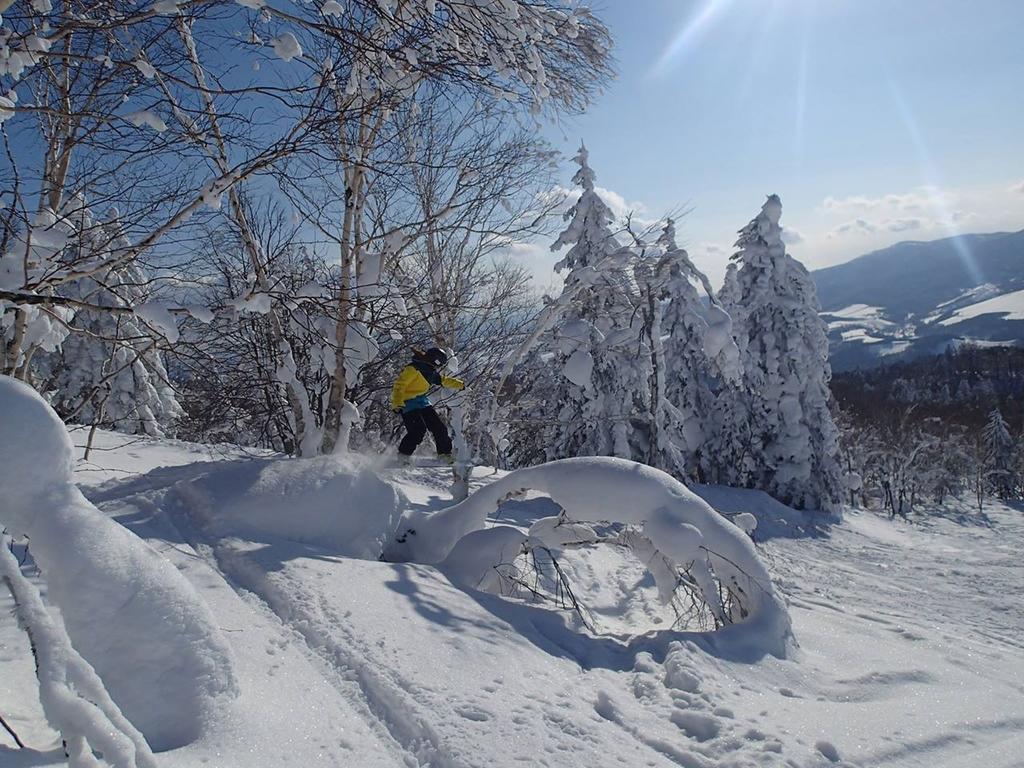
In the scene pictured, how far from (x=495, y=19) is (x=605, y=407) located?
55.4ft

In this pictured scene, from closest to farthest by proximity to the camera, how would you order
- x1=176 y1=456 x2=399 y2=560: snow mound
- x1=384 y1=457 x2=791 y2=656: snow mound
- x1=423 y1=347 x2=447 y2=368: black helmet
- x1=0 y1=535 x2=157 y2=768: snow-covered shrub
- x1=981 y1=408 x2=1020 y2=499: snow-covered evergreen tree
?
x1=0 y1=535 x2=157 y2=768: snow-covered shrub
x1=384 y1=457 x2=791 y2=656: snow mound
x1=176 y1=456 x2=399 y2=560: snow mound
x1=423 y1=347 x2=447 y2=368: black helmet
x1=981 y1=408 x2=1020 y2=499: snow-covered evergreen tree

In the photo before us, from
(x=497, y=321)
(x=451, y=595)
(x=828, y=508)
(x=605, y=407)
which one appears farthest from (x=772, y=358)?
(x=451, y=595)

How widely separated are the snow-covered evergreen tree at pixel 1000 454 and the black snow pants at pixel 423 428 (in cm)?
5642

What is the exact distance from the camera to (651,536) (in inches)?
190

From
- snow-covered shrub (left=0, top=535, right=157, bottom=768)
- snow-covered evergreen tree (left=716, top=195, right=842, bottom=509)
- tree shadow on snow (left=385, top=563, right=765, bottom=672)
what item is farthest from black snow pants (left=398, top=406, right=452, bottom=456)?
snow-covered evergreen tree (left=716, top=195, right=842, bottom=509)

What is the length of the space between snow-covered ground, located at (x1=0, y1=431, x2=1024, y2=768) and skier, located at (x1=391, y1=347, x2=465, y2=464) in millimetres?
1791

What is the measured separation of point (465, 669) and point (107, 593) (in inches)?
69.0

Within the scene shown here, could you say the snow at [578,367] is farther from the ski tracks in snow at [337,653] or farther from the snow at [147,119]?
the snow at [147,119]

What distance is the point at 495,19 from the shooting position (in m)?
3.05

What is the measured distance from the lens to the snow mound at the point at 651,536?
4672 mm

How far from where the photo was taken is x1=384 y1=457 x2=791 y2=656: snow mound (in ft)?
15.3

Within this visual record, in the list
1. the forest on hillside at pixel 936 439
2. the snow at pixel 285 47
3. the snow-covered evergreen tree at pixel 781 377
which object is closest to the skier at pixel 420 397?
the snow at pixel 285 47

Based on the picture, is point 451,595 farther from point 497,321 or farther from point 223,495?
point 497,321

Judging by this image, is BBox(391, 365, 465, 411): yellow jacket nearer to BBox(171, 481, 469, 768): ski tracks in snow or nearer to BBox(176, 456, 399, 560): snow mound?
BBox(176, 456, 399, 560): snow mound
